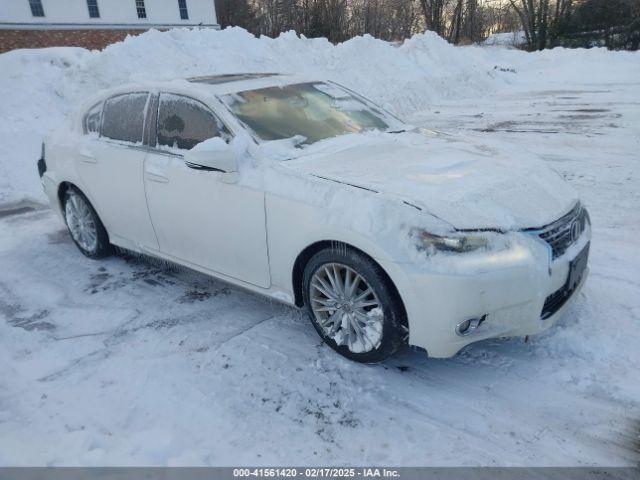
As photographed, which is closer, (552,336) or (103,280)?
(552,336)

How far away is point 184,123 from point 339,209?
5.41 feet

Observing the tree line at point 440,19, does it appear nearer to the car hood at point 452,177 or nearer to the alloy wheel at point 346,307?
the car hood at point 452,177

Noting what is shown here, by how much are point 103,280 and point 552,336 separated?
3.68 metres

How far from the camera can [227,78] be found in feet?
13.9

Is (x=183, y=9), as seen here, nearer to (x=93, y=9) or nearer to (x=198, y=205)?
(x=93, y=9)

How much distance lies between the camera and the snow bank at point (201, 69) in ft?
29.9

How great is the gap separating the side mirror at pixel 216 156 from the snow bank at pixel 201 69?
14.3 ft

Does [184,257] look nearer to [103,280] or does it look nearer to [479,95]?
[103,280]

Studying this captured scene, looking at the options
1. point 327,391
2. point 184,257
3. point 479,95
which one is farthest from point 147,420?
point 479,95

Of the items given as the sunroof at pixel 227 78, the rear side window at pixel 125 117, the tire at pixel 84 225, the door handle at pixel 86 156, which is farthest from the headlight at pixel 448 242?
the tire at pixel 84 225

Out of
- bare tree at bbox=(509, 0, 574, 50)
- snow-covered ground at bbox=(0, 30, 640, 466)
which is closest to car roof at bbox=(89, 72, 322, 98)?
snow-covered ground at bbox=(0, 30, 640, 466)

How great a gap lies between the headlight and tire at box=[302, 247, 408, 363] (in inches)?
11.9

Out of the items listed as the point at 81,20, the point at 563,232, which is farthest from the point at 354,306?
the point at 81,20

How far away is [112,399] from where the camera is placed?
2947 millimetres
